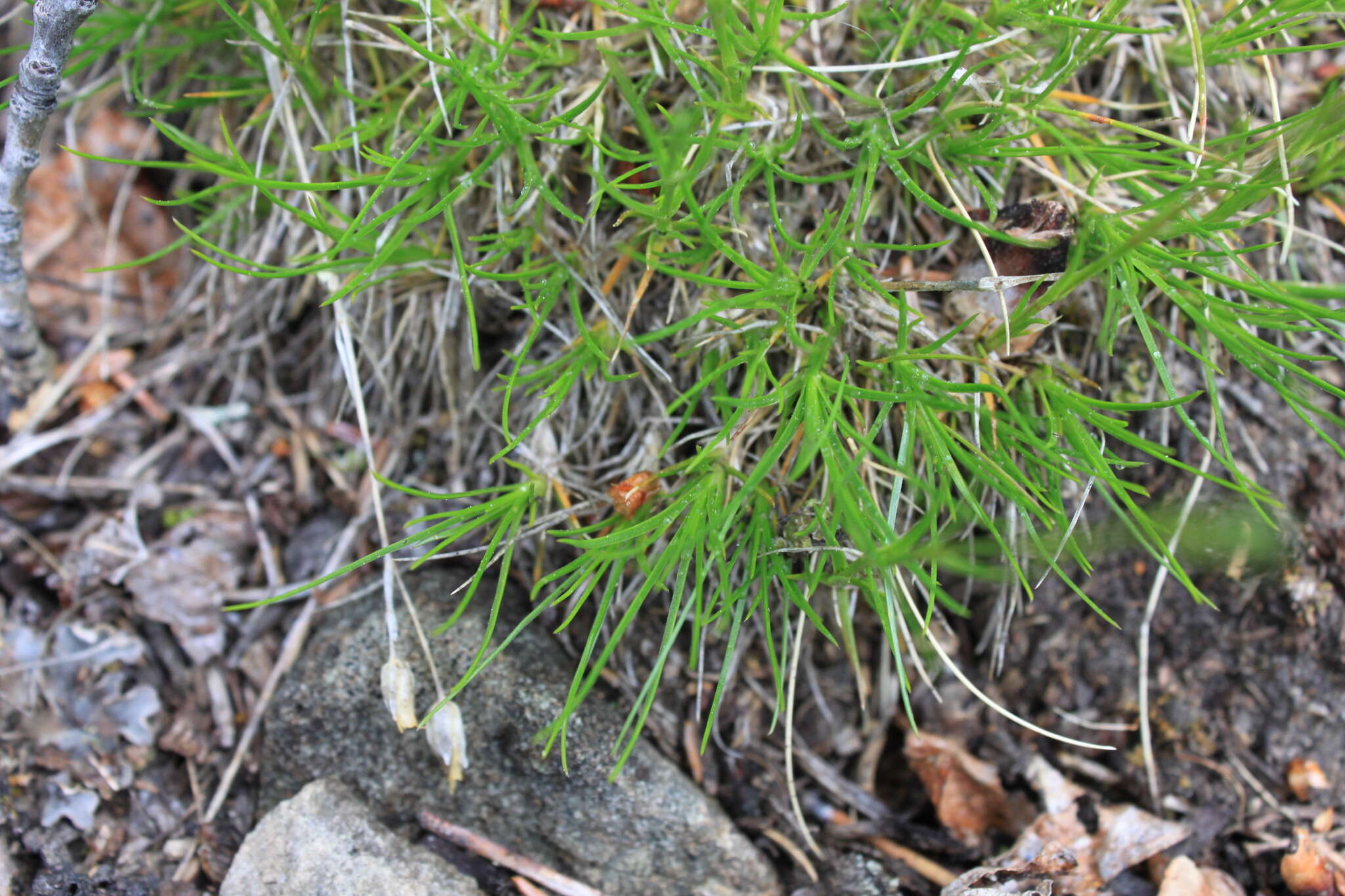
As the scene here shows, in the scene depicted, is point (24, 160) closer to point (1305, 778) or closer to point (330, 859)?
point (330, 859)

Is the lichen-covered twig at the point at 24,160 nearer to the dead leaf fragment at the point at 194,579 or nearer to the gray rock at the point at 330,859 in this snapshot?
the dead leaf fragment at the point at 194,579

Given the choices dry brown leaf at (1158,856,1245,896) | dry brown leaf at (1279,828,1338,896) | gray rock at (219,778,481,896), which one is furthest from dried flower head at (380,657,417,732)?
dry brown leaf at (1279,828,1338,896)

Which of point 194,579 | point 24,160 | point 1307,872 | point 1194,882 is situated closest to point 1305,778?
point 1307,872

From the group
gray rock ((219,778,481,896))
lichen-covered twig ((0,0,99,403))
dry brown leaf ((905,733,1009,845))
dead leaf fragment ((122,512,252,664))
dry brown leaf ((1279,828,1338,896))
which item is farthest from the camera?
dead leaf fragment ((122,512,252,664))

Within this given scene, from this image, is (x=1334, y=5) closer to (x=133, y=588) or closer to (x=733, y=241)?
(x=733, y=241)

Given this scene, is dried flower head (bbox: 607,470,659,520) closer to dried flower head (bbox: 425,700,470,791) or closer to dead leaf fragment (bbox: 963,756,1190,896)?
dried flower head (bbox: 425,700,470,791)

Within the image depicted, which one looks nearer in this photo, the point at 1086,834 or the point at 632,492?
the point at 632,492
